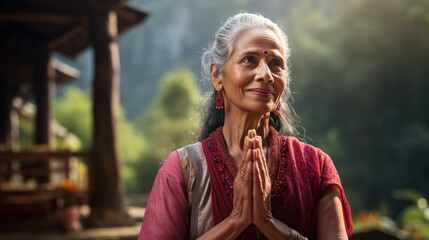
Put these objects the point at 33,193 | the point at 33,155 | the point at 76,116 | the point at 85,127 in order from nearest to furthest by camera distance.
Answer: the point at 33,155
the point at 33,193
the point at 85,127
the point at 76,116

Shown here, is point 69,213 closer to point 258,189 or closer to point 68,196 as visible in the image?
point 68,196

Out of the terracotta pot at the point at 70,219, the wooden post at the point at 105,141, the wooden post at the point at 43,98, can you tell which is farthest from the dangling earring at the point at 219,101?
the wooden post at the point at 43,98

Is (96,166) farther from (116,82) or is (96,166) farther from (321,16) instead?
(321,16)

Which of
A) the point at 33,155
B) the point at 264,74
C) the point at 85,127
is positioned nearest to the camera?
the point at 264,74

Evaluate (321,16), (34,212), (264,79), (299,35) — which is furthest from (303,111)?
(264,79)

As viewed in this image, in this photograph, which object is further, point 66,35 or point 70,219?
point 66,35

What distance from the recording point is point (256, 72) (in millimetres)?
1714

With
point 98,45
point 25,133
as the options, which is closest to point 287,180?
point 98,45

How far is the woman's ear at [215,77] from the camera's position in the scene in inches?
72.6

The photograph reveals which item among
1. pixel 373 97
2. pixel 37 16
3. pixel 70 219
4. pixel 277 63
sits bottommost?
pixel 70 219

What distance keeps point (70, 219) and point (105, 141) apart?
4.64 feet

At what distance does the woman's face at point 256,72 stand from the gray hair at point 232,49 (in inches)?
1.3

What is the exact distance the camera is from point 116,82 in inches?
320

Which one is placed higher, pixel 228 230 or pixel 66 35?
pixel 66 35
